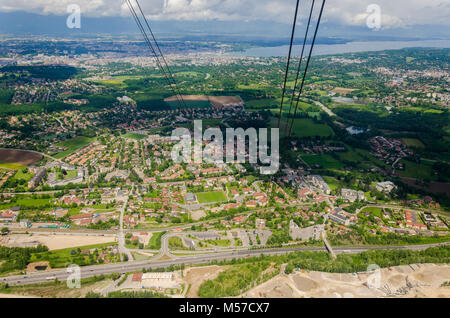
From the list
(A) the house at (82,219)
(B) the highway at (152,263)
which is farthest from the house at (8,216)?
(B) the highway at (152,263)

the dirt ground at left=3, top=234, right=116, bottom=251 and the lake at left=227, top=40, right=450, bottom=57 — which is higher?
the lake at left=227, top=40, right=450, bottom=57

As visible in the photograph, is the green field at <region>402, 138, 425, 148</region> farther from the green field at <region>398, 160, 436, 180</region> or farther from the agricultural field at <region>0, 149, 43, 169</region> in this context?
the agricultural field at <region>0, 149, 43, 169</region>

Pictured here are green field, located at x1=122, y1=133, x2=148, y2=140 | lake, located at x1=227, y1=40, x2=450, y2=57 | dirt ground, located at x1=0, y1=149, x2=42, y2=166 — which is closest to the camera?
dirt ground, located at x1=0, y1=149, x2=42, y2=166

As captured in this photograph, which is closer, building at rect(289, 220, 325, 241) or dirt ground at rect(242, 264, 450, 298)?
dirt ground at rect(242, 264, 450, 298)

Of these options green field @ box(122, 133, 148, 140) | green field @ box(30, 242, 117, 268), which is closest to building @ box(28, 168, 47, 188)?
green field @ box(30, 242, 117, 268)

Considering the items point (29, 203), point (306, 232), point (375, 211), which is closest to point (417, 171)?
point (375, 211)

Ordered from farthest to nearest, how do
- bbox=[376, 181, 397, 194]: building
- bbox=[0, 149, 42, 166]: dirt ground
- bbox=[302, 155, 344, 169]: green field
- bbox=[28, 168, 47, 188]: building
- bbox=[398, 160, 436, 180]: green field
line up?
bbox=[0, 149, 42, 166]: dirt ground
bbox=[302, 155, 344, 169]: green field
bbox=[398, 160, 436, 180]: green field
bbox=[28, 168, 47, 188]: building
bbox=[376, 181, 397, 194]: building

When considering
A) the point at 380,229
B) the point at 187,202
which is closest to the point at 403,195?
the point at 380,229
